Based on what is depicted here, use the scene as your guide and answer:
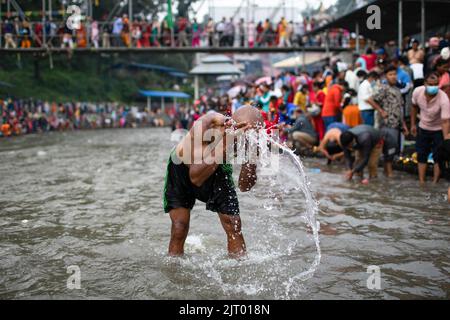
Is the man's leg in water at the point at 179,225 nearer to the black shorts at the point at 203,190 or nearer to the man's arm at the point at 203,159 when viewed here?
the black shorts at the point at 203,190

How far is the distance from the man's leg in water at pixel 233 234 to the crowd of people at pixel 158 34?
21605mm

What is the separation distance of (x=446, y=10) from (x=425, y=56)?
9.13 ft

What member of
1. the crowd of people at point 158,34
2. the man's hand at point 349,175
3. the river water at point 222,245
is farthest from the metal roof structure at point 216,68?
the river water at point 222,245

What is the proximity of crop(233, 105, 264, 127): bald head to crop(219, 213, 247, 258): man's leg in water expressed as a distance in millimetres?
812

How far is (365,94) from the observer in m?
10.4

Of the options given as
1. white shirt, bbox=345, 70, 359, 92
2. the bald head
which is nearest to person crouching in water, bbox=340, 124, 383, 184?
white shirt, bbox=345, 70, 359, 92

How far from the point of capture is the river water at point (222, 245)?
394 centimetres

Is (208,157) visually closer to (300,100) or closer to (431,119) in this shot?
(431,119)

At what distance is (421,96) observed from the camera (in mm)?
8617

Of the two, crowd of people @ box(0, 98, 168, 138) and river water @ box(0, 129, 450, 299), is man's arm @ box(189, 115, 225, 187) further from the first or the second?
crowd of people @ box(0, 98, 168, 138)

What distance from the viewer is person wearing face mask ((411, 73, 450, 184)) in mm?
8219
